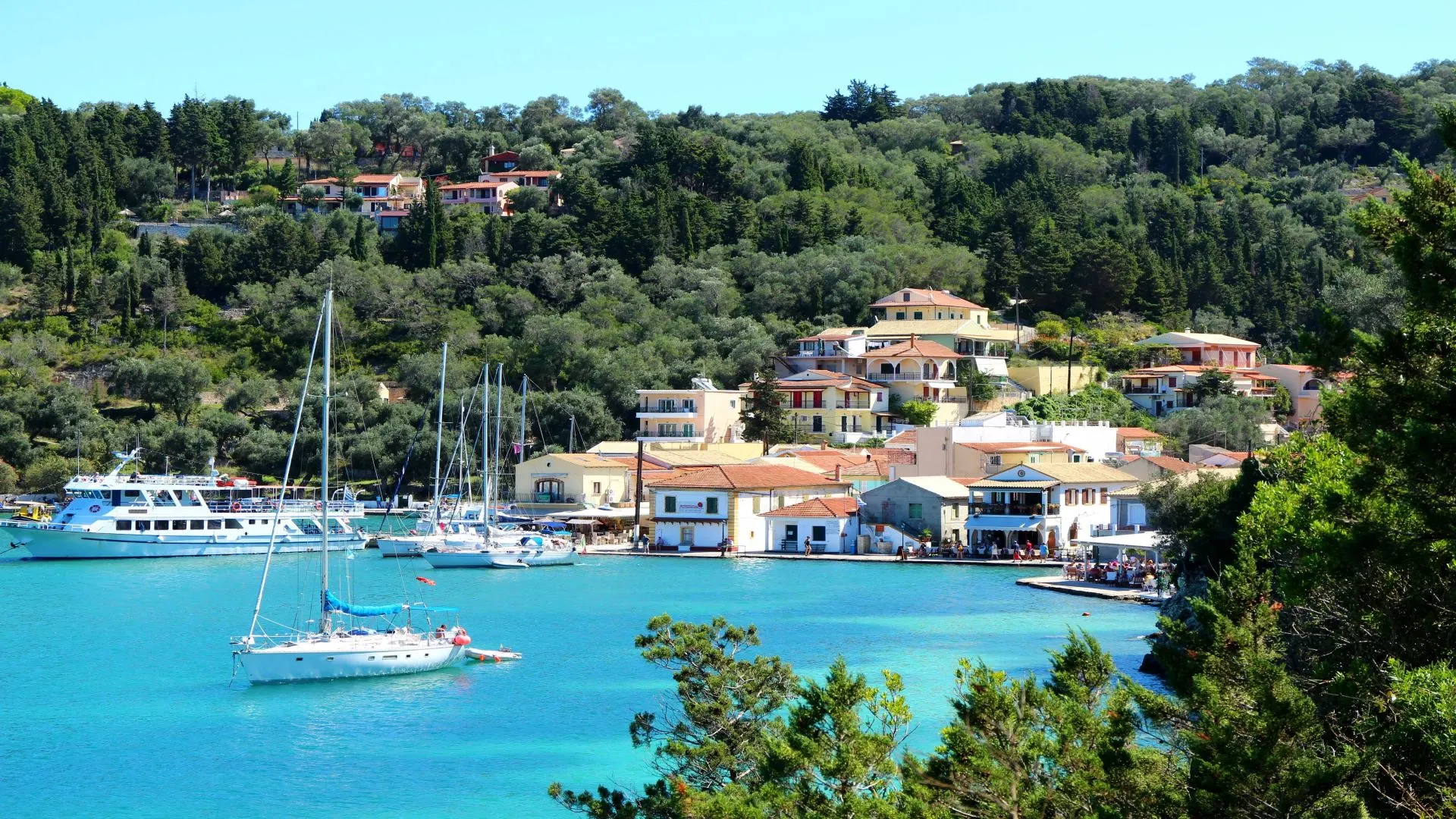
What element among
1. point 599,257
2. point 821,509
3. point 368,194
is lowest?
point 821,509

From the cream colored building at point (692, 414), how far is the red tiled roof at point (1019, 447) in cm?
1542

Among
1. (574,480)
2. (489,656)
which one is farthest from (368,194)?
(489,656)

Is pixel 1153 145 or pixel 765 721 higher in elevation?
pixel 1153 145

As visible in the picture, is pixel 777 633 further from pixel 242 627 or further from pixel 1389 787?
pixel 1389 787

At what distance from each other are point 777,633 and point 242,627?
499 inches

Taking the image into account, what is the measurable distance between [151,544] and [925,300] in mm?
39688

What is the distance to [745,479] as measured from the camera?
5959cm

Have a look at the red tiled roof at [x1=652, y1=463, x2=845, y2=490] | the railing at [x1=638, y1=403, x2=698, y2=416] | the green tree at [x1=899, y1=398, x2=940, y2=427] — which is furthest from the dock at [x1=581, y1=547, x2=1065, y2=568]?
the green tree at [x1=899, y1=398, x2=940, y2=427]

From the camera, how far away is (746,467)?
61.1m

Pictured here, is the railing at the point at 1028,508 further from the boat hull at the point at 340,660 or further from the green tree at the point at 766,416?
the boat hull at the point at 340,660

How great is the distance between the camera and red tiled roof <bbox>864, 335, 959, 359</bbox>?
78.1m

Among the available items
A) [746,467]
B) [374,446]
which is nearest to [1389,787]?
[746,467]

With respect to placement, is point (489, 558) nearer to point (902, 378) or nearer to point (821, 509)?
point (821, 509)

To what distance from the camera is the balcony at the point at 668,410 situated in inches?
2911
